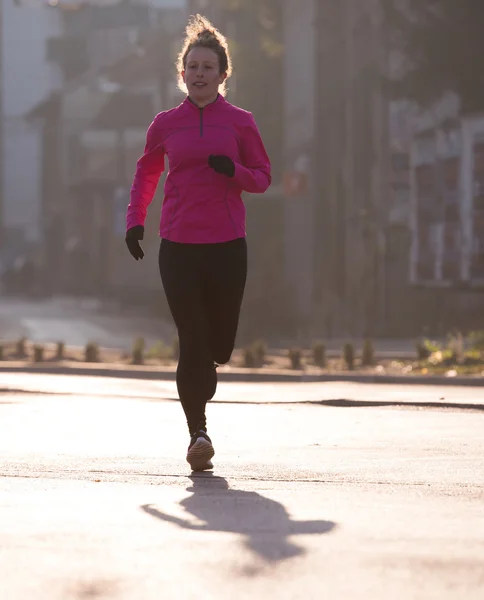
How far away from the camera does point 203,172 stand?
7504 millimetres

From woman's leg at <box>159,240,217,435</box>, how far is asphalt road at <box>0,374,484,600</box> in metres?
0.33

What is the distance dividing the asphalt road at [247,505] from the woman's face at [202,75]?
5.73ft

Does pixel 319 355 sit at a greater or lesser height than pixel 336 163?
lesser

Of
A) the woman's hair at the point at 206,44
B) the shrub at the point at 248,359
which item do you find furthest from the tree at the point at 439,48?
the woman's hair at the point at 206,44

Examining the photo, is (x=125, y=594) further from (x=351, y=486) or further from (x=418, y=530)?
(x=351, y=486)

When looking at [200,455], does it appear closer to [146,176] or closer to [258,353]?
[146,176]

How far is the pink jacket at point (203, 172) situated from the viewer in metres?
7.50

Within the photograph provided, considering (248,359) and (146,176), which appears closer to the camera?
(146,176)

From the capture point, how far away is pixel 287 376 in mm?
15094

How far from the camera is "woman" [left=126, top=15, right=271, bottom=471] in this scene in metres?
7.50

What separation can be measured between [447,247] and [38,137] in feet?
210

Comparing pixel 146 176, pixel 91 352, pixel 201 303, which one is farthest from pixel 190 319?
pixel 91 352

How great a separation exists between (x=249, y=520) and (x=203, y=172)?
2.21 metres

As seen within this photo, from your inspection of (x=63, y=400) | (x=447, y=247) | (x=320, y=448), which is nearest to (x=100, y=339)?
(x=447, y=247)
